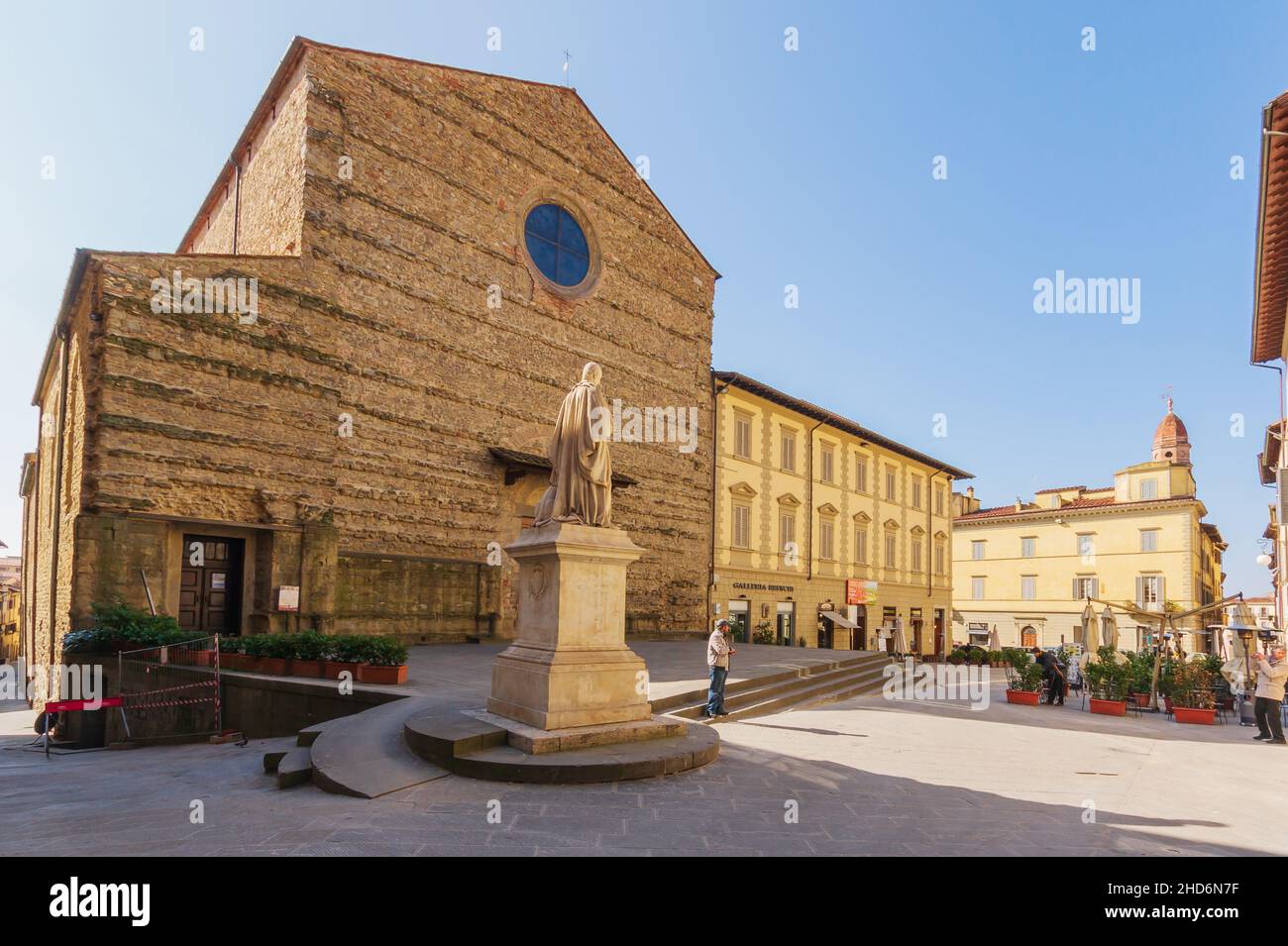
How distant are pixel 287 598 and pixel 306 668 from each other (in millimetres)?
4585

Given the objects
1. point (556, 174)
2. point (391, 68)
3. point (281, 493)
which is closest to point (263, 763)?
point (281, 493)

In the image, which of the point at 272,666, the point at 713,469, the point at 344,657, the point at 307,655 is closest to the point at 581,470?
the point at 344,657

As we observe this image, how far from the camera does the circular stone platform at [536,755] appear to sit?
249 inches

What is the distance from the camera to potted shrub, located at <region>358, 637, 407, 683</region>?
1077cm

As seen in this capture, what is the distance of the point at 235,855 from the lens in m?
4.26

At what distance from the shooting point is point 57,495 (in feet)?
52.9

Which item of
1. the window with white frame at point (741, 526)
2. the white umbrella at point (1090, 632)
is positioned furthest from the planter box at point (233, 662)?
the white umbrella at point (1090, 632)

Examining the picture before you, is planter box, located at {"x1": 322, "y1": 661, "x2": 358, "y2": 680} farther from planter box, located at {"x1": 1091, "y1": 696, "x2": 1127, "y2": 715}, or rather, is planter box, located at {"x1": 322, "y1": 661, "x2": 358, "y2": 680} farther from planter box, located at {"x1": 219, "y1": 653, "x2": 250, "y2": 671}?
planter box, located at {"x1": 1091, "y1": 696, "x2": 1127, "y2": 715}

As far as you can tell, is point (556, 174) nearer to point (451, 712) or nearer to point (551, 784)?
point (451, 712)

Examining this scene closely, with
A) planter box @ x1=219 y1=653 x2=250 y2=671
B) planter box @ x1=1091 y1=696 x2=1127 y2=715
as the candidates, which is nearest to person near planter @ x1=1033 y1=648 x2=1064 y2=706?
planter box @ x1=1091 y1=696 x2=1127 y2=715

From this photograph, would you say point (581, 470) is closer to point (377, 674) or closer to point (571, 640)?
point (571, 640)

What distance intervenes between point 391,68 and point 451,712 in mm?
16552

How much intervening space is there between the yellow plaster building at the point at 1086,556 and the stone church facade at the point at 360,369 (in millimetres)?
32975
